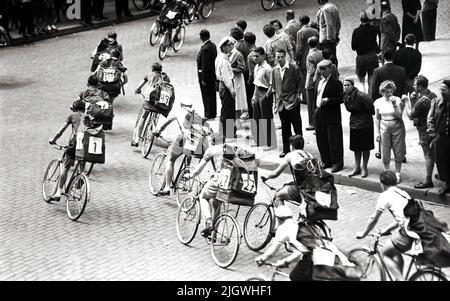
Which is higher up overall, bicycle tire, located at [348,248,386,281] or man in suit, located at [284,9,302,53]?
man in suit, located at [284,9,302,53]

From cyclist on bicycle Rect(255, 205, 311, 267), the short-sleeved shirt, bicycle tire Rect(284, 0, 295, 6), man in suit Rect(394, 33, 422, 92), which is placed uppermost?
bicycle tire Rect(284, 0, 295, 6)

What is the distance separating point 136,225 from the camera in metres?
14.4

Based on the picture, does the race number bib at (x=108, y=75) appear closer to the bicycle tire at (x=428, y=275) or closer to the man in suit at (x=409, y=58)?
the man in suit at (x=409, y=58)

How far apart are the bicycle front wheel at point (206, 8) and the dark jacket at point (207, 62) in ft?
34.1

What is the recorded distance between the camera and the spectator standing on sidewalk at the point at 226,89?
18594mm

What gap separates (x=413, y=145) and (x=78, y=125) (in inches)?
252

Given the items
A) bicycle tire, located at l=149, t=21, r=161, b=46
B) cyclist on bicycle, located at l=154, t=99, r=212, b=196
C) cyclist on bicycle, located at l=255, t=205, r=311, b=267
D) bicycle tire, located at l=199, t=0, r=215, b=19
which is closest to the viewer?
cyclist on bicycle, located at l=255, t=205, r=311, b=267

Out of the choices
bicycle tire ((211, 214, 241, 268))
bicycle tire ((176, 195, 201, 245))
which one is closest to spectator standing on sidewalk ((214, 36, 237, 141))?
bicycle tire ((176, 195, 201, 245))

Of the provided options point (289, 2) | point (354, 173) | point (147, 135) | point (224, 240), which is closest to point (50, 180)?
point (147, 135)

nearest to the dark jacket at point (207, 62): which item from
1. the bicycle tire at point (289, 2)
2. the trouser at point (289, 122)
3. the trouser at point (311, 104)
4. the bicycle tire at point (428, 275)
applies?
the trouser at point (311, 104)

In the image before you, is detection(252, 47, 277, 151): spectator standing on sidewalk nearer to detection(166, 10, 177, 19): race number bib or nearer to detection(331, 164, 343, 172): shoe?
detection(331, 164, 343, 172): shoe

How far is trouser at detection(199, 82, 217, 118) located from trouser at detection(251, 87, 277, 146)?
2.02m

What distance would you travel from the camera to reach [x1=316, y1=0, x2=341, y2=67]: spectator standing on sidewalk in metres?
21.1
